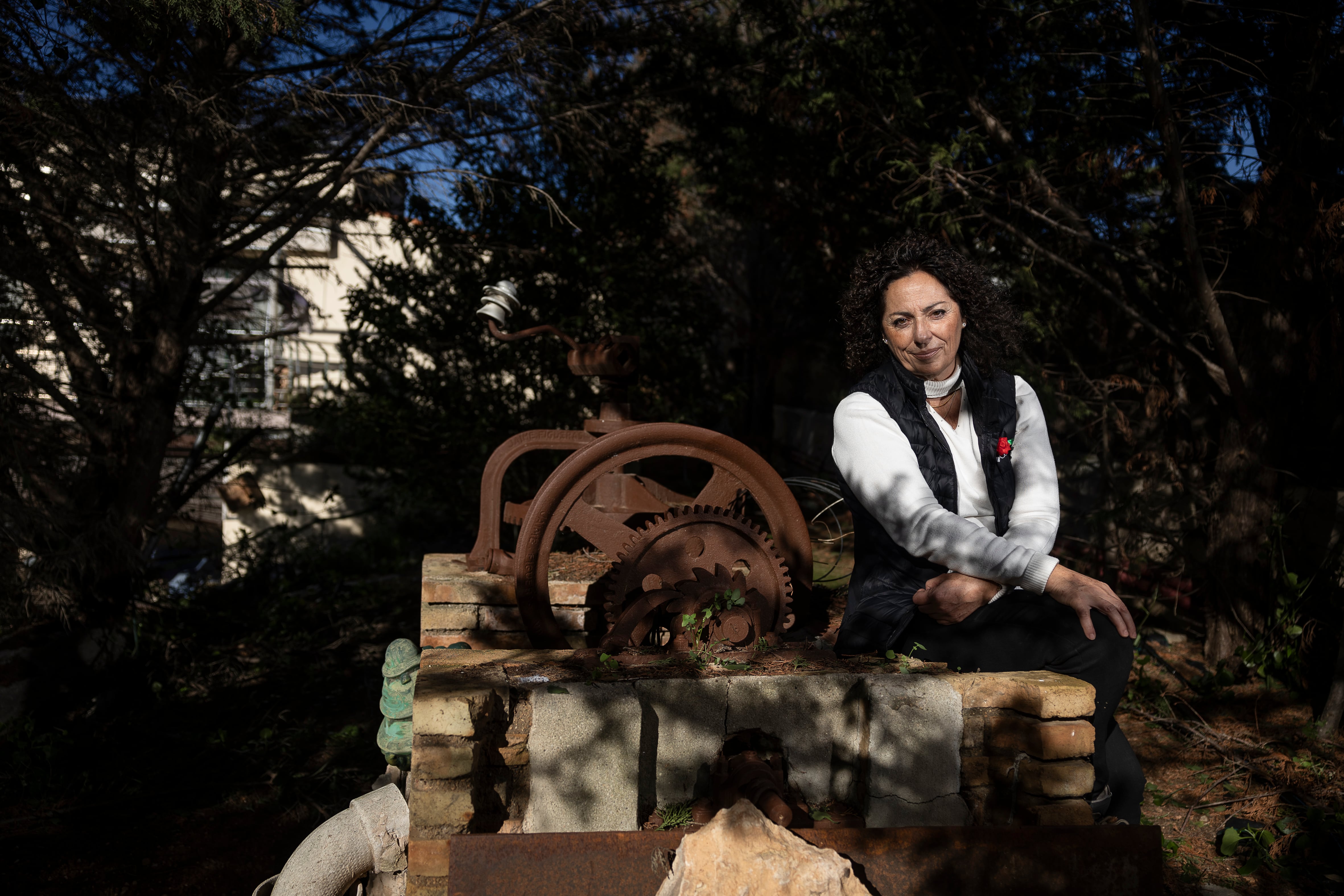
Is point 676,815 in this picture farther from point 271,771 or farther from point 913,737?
point 271,771

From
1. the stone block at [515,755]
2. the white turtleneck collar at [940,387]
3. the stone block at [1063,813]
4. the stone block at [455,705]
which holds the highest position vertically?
the white turtleneck collar at [940,387]

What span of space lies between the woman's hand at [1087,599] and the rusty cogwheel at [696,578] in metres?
0.88

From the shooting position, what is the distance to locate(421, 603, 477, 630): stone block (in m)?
3.31

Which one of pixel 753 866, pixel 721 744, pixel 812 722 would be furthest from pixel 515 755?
pixel 812 722

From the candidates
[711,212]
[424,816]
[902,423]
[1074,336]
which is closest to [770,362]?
[711,212]

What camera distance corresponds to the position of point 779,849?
1910 millimetres

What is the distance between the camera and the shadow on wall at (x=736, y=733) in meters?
2.19

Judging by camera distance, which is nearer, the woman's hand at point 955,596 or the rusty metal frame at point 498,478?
the woman's hand at point 955,596

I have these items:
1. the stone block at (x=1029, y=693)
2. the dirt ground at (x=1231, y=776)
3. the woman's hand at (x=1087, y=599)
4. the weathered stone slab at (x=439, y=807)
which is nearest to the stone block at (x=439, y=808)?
the weathered stone slab at (x=439, y=807)

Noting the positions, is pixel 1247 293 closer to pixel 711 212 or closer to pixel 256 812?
pixel 256 812

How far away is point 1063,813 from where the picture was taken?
2293mm

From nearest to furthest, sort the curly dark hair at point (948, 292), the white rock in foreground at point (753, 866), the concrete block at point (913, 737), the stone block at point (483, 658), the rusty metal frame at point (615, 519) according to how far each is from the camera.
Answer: the white rock in foreground at point (753, 866) < the concrete block at point (913, 737) < the stone block at point (483, 658) < the curly dark hair at point (948, 292) < the rusty metal frame at point (615, 519)

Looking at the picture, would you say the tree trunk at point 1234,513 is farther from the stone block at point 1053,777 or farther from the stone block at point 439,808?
the stone block at point 439,808

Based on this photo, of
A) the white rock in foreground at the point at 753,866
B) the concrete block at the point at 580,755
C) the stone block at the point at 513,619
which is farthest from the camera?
the stone block at the point at 513,619
